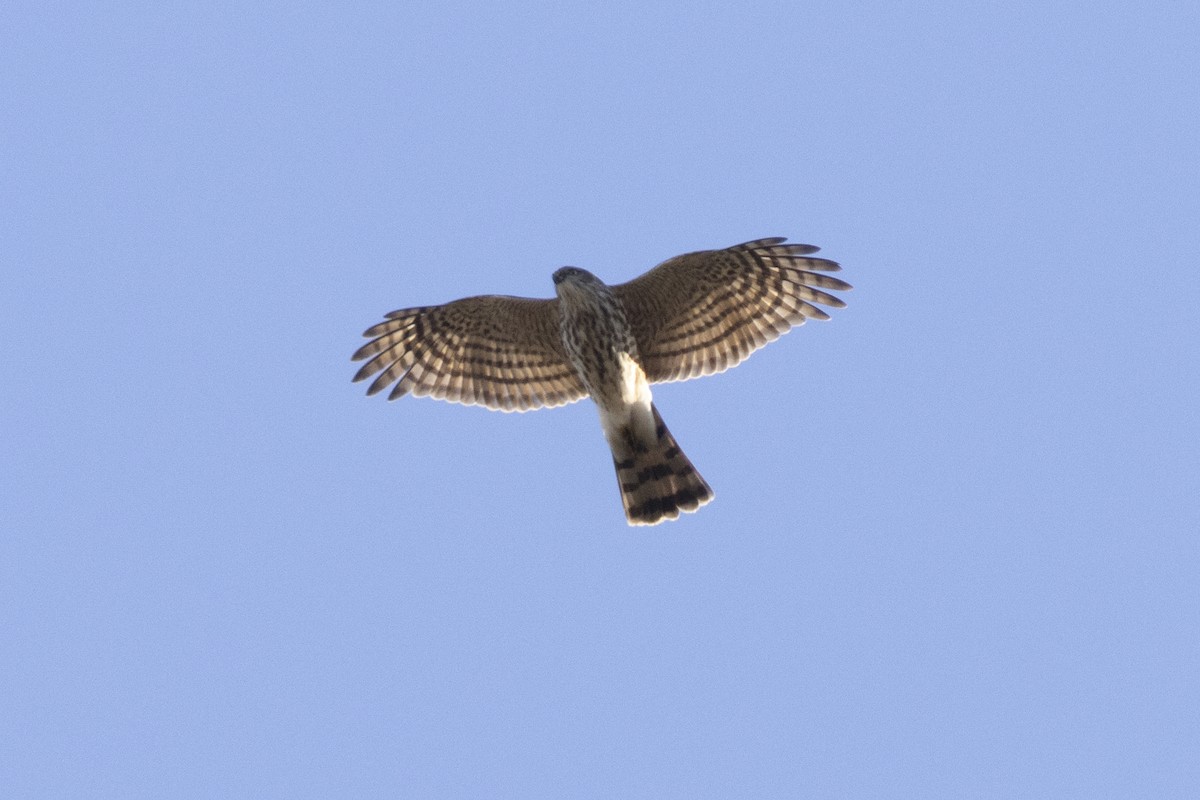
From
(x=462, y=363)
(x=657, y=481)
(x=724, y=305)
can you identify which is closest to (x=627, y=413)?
(x=657, y=481)

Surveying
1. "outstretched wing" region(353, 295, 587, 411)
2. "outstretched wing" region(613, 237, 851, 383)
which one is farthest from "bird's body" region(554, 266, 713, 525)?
"outstretched wing" region(353, 295, 587, 411)

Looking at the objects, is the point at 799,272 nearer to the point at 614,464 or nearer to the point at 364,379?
the point at 614,464

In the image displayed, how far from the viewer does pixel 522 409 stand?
49.1ft

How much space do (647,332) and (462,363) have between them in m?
1.72

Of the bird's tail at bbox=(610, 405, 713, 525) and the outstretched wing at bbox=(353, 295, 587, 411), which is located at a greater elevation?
the outstretched wing at bbox=(353, 295, 587, 411)

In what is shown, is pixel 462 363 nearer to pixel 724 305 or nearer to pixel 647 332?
pixel 647 332

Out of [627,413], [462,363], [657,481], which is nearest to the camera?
[627,413]

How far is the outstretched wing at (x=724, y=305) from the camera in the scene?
14.3m

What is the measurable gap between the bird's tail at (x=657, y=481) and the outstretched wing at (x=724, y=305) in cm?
63

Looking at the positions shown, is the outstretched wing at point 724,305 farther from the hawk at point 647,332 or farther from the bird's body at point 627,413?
the bird's body at point 627,413

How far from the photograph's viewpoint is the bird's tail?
14430 millimetres

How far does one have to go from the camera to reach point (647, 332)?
47.6 ft

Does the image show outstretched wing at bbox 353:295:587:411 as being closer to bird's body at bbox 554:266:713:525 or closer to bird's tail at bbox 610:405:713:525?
bird's body at bbox 554:266:713:525

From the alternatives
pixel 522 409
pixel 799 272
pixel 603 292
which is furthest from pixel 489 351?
pixel 799 272
